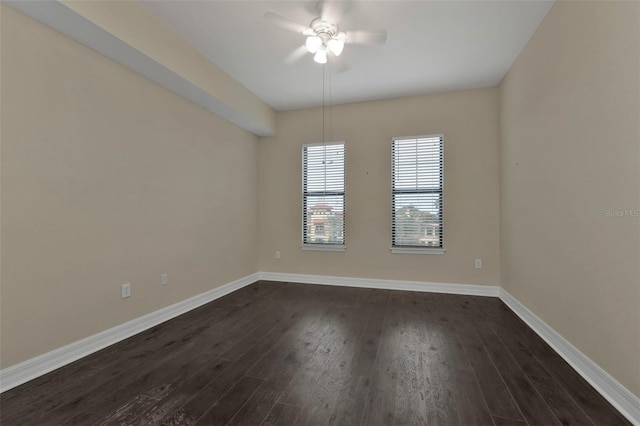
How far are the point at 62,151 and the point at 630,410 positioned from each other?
4140 mm

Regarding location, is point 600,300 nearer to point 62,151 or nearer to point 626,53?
point 626,53

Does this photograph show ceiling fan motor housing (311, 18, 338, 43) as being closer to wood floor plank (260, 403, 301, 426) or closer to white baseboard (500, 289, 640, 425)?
wood floor plank (260, 403, 301, 426)

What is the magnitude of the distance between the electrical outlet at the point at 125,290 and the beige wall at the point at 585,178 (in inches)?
149

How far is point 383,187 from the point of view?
14.7ft

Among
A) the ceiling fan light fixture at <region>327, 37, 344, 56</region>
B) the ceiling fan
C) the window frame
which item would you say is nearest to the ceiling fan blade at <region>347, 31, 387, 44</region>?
the ceiling fan

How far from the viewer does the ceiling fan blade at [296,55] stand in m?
3.07

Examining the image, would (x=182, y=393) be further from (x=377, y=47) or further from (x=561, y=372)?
(x=377, y=47)

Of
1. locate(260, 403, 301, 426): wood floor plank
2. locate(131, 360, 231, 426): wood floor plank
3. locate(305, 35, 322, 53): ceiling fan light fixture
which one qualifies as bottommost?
→ locate(131, 360, 231, 426): wood floor plank

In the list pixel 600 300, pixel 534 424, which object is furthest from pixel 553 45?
pixel 534 424

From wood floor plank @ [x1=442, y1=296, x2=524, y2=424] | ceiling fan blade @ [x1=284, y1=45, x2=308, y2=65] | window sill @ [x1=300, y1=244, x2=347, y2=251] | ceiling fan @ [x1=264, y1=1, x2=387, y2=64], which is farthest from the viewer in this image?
window sill @ [x1=300, y1=244, x2=347, y2=251]

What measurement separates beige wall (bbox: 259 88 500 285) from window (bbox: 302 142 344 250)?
0.40 ft

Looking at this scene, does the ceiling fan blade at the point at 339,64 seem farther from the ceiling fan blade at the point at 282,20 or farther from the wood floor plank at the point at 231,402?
the wood floor plank at the point at 231,402

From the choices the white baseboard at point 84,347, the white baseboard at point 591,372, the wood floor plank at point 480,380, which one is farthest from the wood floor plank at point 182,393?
the white baseboard at point 591,372

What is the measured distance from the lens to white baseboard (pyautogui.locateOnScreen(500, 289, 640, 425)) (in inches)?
63.2
